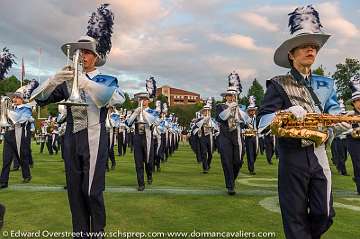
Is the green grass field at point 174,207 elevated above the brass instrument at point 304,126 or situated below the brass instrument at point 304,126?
below

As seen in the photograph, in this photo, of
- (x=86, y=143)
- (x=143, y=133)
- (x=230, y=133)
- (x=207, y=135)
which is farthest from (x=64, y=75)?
(x=207, y=135)

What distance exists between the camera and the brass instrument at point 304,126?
4.21 meters

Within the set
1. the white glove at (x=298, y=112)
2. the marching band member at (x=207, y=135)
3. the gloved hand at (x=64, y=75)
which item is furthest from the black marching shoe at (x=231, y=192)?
the marching band member at (x=207, y=135)

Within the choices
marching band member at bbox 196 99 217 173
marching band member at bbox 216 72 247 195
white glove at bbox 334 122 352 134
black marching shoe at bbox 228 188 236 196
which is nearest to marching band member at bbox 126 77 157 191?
marching band member at bbox 216 72 247 195

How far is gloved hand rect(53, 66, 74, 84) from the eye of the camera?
16.0ft

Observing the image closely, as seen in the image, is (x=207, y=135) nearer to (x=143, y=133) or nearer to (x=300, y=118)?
(x=143, y=133)

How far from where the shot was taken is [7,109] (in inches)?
474

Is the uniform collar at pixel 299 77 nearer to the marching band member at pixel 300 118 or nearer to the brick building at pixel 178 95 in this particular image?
the marching band member at pixel 300 118

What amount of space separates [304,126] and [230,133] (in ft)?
21.8

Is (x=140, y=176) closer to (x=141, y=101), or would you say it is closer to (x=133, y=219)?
(x=141, y=101)

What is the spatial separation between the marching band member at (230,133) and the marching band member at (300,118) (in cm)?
578

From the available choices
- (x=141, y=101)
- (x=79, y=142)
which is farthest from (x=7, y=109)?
(x=79, y=142)

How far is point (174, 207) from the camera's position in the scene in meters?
8.37

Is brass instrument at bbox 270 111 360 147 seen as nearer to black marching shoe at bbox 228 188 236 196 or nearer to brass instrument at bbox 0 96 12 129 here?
black marching shoe at bbox 228 188 236 196
